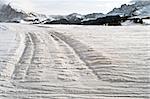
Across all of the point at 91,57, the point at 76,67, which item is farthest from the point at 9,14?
the point at 76,67

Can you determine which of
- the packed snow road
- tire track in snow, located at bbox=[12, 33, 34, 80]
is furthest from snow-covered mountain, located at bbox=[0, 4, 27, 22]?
tire track in snow, located at bbox=[12, 33, 34, 80]

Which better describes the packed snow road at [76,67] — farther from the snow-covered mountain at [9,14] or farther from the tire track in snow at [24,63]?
the snow-covered mountain at [9,14]

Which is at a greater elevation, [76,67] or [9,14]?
[76,67]

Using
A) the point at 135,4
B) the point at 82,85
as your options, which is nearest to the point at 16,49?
the point at 82,85

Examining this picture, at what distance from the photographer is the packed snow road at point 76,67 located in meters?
4.21

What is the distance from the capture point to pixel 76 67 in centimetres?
530

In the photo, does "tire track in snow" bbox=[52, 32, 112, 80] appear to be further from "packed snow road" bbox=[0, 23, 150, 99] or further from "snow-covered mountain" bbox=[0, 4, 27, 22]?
"snow-covered mountain" bbox=[0, 4, 27, 22]

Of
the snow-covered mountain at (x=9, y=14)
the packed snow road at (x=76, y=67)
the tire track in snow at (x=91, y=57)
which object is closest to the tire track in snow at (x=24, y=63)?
the packed snow road at (x=76, y=67)

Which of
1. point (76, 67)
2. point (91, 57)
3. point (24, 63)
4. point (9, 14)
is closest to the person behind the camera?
point (76, 67)

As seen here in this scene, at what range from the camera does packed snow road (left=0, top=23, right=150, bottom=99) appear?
4.21 m

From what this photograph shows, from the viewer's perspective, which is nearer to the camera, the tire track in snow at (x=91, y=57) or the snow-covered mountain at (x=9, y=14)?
the tire track in snow at (x=91, y=57)

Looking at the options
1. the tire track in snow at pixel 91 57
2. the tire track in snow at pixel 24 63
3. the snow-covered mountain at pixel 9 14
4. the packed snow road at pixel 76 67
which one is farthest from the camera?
the snow-covered mountain at pixel 9 14

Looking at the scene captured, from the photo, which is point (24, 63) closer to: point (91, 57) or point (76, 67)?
point (76, 67)

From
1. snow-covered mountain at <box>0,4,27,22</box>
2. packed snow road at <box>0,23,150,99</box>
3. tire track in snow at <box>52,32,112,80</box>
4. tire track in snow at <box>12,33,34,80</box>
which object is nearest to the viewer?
packed snow road at <box>0,23,150,99</box>
